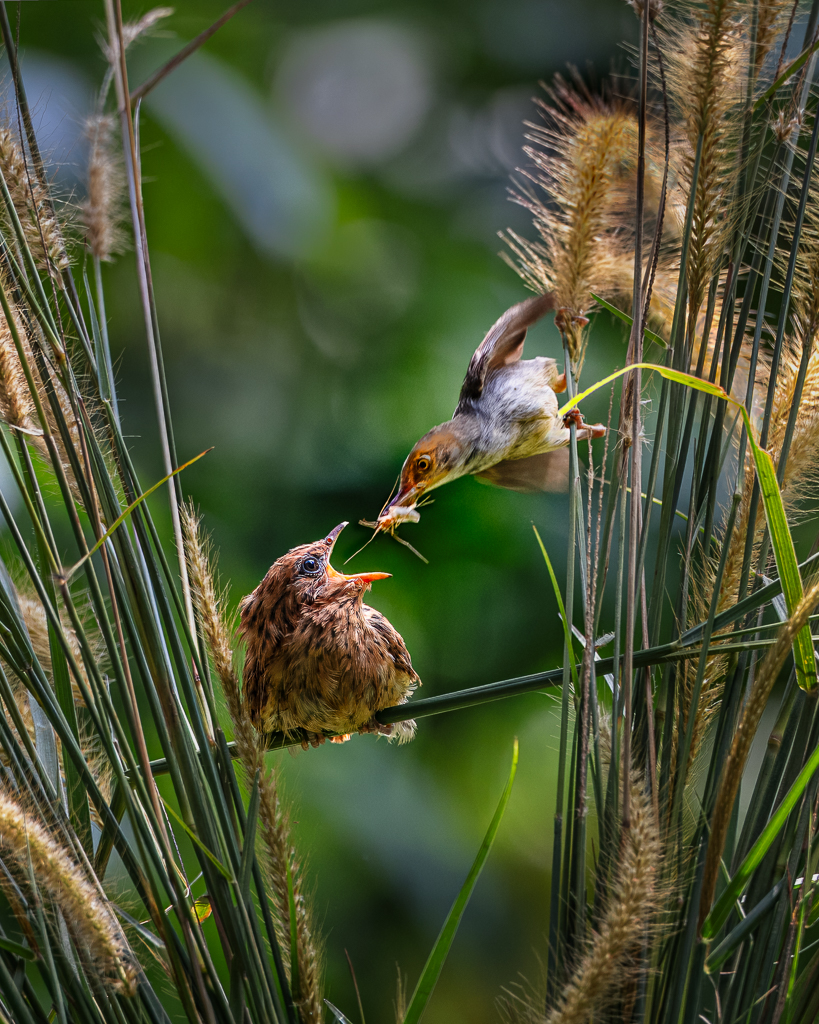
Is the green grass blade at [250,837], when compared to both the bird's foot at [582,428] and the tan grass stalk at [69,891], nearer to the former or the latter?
the tan grass stalk at [69,891]

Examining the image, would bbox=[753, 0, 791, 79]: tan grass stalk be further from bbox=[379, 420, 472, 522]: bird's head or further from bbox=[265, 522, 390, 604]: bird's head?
bbox=[265, 522, 390, 604]: bird's head

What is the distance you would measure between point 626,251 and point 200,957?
0.50 meters

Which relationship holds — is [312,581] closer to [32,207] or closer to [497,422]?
[497,422]

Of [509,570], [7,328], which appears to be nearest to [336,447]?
[509,570]

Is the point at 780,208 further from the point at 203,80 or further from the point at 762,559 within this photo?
the point at 203,80

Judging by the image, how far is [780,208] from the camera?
16.4 inches

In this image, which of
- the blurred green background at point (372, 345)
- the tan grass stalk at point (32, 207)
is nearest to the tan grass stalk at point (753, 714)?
the tan grass stalk at point (32, 207)

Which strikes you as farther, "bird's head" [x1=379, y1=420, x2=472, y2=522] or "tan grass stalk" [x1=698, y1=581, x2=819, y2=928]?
"bird's head" [x1=379, y1=420, x2=472, y2=522]

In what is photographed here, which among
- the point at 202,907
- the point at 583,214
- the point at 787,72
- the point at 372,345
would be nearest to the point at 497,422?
the point at 583,214

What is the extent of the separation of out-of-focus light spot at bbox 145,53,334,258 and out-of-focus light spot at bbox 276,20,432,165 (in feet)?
0.19

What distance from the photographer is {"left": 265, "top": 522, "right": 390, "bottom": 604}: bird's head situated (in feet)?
1.67

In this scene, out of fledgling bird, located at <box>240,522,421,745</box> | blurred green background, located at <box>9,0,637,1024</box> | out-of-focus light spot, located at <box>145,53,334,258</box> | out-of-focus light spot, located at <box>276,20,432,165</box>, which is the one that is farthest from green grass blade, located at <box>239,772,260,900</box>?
out-of-focus light spot, located at <box>276,20,432,165</box>

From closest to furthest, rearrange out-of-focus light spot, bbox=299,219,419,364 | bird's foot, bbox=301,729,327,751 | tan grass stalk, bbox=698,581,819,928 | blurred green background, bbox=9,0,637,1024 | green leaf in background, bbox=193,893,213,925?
tan grass stalk, bbox=698,581,819,928, green leaf in background, bbox=193,893,213,925, bird's foot, bbox=301,729,327,751, blurred green background, bbox=9,0,637,1024, out-of-focus light spot, bbox=299,219,419,364

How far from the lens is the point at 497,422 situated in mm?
495
